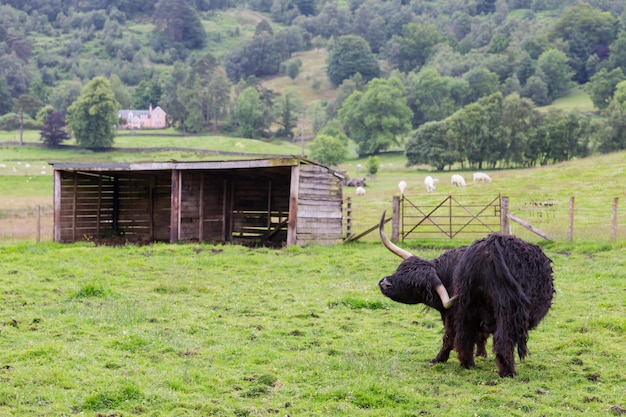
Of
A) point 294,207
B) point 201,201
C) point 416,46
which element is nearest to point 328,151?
point 201,201

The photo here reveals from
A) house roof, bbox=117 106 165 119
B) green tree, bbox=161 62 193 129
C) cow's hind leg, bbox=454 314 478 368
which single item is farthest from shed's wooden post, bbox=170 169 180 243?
house roof, bbox=117 106 165 119

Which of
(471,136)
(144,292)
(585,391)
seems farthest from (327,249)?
(471,136)

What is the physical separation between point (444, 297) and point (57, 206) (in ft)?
64.2

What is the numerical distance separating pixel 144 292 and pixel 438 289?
7.73 metres

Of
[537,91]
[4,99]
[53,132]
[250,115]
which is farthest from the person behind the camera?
[4,99]

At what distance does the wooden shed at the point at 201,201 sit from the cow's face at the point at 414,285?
13914mm

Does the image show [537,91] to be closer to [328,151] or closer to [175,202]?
[328,151]

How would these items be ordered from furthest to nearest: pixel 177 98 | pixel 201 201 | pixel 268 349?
pixel 177 98 → pixel 201 201 → pixel 268 349

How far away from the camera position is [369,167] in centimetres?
6850

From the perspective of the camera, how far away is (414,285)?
999cm

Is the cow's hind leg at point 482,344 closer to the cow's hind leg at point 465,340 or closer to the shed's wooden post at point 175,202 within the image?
the cow's hind leg at point 465,340

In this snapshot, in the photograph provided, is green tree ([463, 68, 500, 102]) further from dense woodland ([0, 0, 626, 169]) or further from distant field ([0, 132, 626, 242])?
distant field ([0, 132, 626, 242])

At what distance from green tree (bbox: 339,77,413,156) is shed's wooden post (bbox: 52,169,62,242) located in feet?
237

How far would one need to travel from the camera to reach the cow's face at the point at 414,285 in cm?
995
